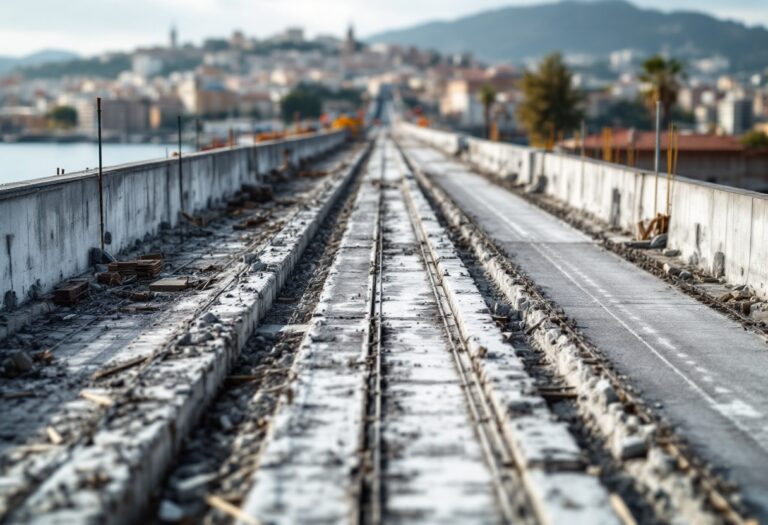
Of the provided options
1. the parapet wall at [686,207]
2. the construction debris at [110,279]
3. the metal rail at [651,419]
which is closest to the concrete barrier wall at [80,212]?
the construction debris at [110,279]

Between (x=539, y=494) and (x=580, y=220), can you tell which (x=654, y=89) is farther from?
(x=539, y=494)

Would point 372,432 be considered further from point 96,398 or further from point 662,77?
point 662,77

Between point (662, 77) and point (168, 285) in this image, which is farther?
point (662, 77)

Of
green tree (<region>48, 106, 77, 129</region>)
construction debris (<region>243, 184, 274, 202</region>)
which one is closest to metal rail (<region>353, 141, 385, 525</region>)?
construction debris (<region>243, 184, 274, 202</region>)

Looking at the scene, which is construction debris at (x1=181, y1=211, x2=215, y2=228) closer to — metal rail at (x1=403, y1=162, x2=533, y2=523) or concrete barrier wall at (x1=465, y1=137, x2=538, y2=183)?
metal rail at (x1=403, y1=162, x2=533, y2=523)

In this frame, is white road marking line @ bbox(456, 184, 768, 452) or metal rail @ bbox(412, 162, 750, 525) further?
white road marking line @ bbox(456, 184, 768, 452)

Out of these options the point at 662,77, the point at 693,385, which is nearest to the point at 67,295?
the point at 693,385
